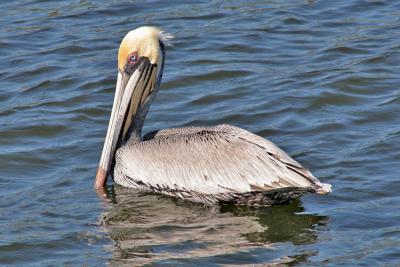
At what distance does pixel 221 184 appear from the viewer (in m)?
7.01

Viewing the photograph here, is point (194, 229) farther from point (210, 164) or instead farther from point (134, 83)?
point (134, 83)

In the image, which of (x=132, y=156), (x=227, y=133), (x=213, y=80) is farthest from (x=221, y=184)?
(x=213, y=80)

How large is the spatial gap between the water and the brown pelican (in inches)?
5.8

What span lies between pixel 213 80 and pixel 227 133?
2778 millimetres

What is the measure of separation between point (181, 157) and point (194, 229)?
27.7 inches

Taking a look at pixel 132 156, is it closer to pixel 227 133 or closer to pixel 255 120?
pixel 227 133

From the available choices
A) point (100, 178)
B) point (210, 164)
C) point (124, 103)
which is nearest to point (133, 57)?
point (124, 103)

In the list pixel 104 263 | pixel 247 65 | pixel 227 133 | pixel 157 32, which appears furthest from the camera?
pixel 247 65

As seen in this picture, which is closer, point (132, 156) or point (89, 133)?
point (132, 156)

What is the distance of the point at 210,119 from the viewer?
8898 millimetres

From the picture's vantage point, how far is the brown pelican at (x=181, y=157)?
6.82 m

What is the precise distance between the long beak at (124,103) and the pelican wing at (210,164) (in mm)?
142

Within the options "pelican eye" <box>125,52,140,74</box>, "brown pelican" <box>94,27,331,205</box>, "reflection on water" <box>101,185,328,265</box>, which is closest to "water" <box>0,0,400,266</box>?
"reflection on water" <box>101,185,328,265</box>

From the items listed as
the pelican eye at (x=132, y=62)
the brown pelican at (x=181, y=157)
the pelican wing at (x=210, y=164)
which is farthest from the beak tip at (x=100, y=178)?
the pelican eye at (x=132, y=62)
